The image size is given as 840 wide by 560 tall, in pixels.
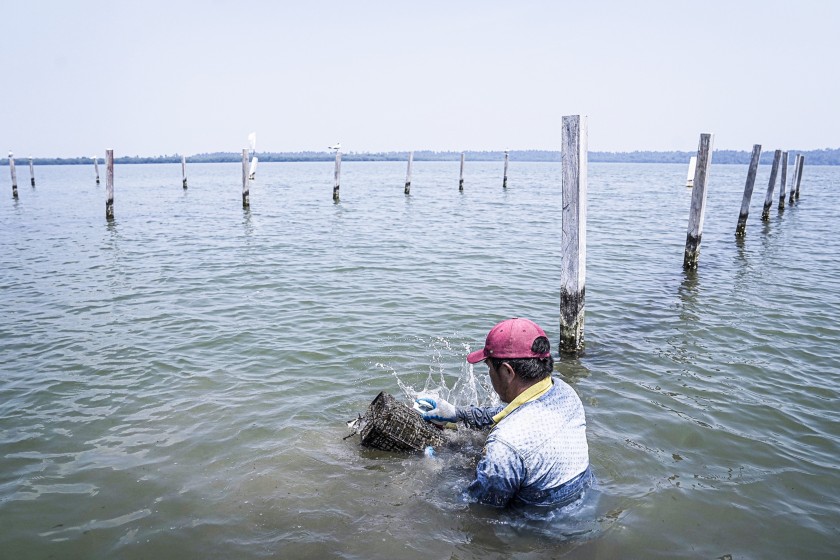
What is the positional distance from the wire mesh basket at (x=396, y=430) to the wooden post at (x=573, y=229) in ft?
10.9

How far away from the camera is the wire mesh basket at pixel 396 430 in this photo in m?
5.02

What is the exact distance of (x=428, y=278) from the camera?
12828mm

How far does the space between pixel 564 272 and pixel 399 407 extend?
3.62m

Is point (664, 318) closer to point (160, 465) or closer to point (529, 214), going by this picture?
point (160, 465)

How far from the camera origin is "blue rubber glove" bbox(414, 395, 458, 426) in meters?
4.91

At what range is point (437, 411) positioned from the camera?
4984 millimetres

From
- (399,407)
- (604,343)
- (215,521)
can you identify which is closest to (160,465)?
(215,521)

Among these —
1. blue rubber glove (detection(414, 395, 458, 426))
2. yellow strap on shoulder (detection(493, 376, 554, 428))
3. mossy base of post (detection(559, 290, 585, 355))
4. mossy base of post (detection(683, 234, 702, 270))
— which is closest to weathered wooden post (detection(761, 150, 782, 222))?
mossy base of post (detection(683, 234, 702, 270))

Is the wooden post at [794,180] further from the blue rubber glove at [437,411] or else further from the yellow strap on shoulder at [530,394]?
the yellow strap on shoulder at [530,394]

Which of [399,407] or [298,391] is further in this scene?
[298,391]

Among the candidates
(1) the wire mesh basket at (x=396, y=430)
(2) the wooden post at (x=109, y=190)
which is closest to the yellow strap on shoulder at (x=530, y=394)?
(1) the wire mesh basket at (x=396, y=430)

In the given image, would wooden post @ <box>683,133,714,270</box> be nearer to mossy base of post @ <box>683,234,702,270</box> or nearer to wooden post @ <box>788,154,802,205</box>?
mossy base of post @ <box>683,234,702,270</box>

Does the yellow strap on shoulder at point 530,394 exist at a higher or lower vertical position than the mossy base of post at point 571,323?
higher

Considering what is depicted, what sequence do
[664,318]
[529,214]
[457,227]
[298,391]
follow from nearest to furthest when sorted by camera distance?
[298,391], [664,318], [457,227], [529,214]
